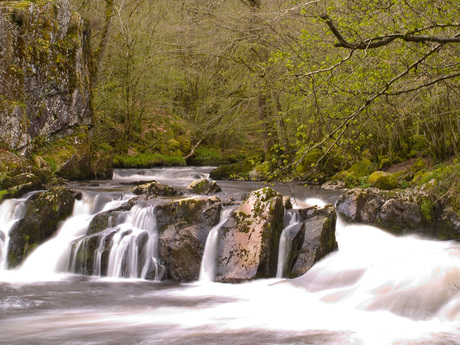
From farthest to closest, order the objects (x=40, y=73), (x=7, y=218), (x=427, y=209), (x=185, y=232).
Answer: (x=40, y=73), (x=427, y=209), (x=7, y=218), (x=185, y=232)

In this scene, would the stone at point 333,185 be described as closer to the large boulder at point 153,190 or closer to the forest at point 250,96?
the forest at point 250,96

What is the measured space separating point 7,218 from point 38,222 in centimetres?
68

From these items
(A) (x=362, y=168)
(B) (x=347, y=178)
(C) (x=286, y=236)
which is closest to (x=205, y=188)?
(C) (x=286, y=236)

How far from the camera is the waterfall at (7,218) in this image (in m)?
8.25

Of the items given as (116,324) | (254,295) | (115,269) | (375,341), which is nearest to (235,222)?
(254,295)

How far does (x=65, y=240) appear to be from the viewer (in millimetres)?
8562

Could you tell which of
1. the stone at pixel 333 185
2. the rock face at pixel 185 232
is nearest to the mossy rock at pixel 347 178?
the stone at pixel 333 185

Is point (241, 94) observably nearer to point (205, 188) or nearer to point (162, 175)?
point (162, 175)

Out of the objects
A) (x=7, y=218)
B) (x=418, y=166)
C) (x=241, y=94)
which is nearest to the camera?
(x=7, y=218)

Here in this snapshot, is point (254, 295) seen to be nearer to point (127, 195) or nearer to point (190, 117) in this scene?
Answer: point (127, 195)

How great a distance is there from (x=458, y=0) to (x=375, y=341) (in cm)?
396

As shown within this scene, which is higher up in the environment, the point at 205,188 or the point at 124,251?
the point at 205,188

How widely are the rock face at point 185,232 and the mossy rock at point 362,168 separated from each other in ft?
21.4

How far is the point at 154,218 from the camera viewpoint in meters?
8.44
